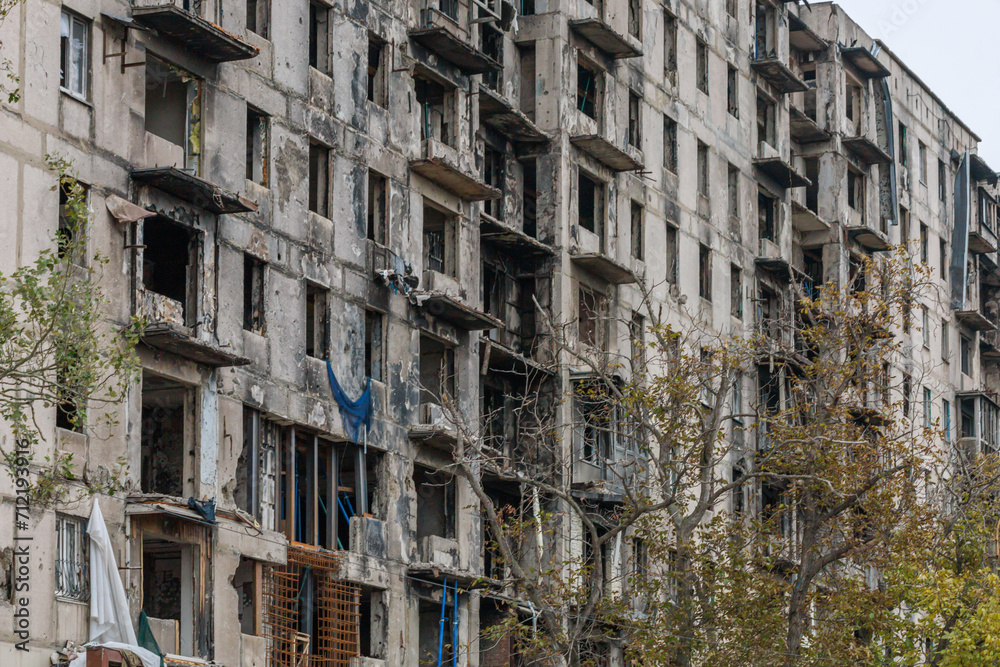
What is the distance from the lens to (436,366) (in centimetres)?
4072

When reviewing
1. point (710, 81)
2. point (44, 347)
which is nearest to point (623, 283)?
point (710, 81)

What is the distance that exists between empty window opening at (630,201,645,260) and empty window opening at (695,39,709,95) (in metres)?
6.23

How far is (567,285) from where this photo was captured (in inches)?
1777

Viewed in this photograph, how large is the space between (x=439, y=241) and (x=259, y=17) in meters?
7.90

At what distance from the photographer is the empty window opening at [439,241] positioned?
134 ft

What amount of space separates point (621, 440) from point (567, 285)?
426 cm

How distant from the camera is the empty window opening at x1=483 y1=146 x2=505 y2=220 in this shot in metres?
44.8

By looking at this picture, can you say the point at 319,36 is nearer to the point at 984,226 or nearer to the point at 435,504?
the point at 435,504

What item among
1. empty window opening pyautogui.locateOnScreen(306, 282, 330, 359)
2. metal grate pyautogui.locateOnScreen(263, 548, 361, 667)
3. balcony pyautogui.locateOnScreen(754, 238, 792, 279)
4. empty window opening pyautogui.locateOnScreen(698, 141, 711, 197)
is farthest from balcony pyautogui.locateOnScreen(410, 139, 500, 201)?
balcony pyautogui.locateOnScreen(754, 238, 792, 279)

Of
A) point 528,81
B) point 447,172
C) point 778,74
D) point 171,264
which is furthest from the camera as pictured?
point 778,74

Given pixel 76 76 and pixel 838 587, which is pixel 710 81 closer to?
pixel 838 587

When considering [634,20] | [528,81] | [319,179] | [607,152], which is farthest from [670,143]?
[319,179]

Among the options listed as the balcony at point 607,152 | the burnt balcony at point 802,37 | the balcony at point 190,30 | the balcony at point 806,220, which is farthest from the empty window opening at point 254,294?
the burnt balcony at point 802,37

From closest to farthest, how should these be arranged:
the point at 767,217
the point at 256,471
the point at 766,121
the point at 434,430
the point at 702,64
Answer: the point at 256,471 → the point at 434,430 → the point at 702,64 → the point at 767,217 → the point at 766,121
